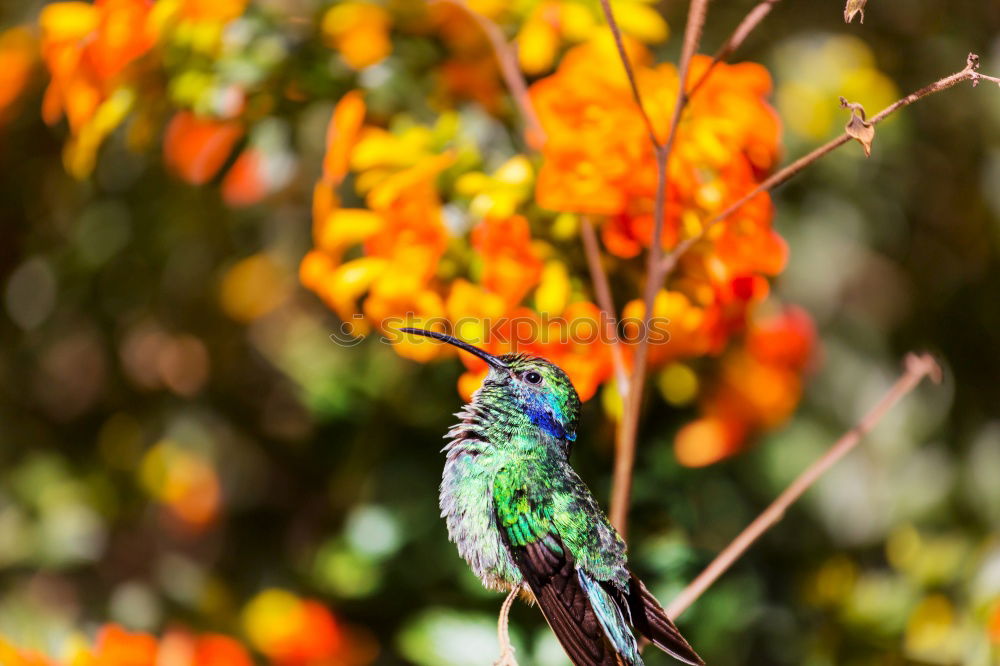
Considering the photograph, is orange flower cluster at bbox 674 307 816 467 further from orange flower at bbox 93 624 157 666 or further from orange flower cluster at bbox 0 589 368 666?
orange flower at bbox 93 624 157 666

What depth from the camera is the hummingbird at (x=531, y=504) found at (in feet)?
1.33

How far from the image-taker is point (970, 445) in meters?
1.13

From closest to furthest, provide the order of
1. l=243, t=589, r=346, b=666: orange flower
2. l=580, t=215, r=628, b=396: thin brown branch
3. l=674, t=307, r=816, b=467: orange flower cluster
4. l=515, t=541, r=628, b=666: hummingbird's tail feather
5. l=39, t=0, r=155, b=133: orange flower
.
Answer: l=515, t=541, r=628, b=666: hummingbird's tail feather
l=580, t=215, r=628, b=396: thin brown branch
l=39, t=0, r=155, b=133: orange flower
l=674, t=307, r=816, b=467: orange flower cluster
l=243, t=589, r=346, b=666: orange flower

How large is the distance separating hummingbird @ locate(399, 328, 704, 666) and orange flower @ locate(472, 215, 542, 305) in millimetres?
179

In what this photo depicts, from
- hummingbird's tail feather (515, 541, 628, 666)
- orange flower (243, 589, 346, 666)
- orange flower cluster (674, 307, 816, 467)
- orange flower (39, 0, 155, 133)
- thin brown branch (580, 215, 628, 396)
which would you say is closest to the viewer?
hummingbird's tail feather (515, 541, 628, 666)

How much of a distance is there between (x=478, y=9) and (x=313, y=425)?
1.77ft

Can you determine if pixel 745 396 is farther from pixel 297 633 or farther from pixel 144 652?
pixel 144 652

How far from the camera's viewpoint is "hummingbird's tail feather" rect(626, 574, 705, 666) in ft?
1.31

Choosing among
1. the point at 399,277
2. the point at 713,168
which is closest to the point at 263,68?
the point at 399,277

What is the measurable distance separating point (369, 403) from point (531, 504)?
0.64m

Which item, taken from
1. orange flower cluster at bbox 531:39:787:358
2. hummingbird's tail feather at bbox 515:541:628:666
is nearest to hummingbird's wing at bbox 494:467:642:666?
hummingbird's tail feather at bbox 515:541:628:666

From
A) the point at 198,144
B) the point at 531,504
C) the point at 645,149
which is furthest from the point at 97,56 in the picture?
the point at 531,504

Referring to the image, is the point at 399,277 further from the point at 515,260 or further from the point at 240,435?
the point at 240,435

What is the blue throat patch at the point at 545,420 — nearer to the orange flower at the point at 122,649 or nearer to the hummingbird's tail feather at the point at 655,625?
the hummingbird's tail feather at the point at 655,625
